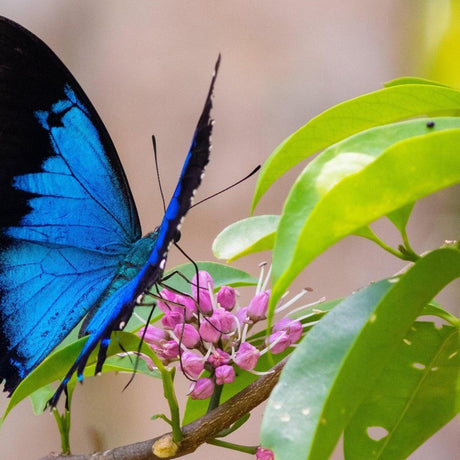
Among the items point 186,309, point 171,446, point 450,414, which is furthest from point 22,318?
point 450,414

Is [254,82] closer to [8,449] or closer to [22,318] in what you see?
[8,449]

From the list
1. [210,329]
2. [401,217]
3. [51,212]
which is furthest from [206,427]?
[51,212]

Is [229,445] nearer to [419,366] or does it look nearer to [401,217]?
[419,366]

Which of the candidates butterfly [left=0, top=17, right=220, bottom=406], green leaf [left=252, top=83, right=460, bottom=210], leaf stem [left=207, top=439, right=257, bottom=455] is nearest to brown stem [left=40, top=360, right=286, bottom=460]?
leaf stem [left=207, top=439, right=257, bottom=455]

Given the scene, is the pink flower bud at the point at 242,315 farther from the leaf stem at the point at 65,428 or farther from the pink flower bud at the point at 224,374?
the leaf stem at the point at 65,428

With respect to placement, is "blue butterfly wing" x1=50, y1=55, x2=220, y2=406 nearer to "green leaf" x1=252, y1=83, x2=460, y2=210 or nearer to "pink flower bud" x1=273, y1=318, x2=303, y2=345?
"green leaf" x1=252, y1=83, x2=460, y2=210
